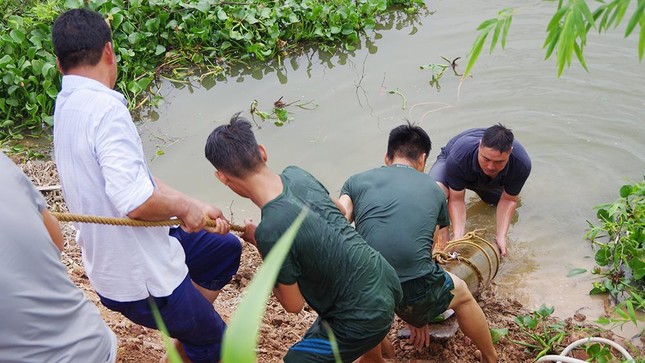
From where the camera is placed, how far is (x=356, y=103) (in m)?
7.16

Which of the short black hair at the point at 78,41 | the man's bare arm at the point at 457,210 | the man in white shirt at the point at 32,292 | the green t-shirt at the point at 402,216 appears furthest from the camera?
the man's bare arm at the point at 457,210

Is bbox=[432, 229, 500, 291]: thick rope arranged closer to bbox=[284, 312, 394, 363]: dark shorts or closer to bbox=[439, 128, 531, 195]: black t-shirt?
bbox=[439, 128, 531, 195]: black t-shirt

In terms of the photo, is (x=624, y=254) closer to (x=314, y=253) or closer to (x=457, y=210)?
(x=457, y=210)

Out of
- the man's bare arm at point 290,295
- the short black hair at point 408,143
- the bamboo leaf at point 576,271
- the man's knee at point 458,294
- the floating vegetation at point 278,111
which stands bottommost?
the bamboo leaf at point 576,271

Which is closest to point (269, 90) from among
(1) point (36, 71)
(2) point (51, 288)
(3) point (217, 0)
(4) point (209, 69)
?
(4) point (209, 69)

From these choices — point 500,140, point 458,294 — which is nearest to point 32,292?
point 458,294

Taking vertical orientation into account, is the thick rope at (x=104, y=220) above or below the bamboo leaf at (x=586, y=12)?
below

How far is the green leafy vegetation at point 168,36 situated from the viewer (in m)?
6.86

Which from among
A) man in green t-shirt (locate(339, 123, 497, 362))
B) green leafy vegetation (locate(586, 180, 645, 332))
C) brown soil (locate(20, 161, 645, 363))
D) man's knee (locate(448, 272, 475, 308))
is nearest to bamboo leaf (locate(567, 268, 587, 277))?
green leafy vegetation (locate(586, 180, 645, 332))

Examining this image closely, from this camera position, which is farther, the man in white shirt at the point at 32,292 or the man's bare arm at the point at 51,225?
the man's bare arm at the point at 51,225

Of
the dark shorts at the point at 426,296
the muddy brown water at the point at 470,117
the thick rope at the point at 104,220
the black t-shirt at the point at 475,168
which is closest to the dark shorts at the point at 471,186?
the black t-shirt at the point at 475,168

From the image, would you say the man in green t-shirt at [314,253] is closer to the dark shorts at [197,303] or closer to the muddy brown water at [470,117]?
the dark shorts at [197,303]

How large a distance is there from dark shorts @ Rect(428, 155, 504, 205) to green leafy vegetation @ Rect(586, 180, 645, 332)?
0.76 m

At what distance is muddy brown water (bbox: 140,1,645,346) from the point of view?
5.72 m
